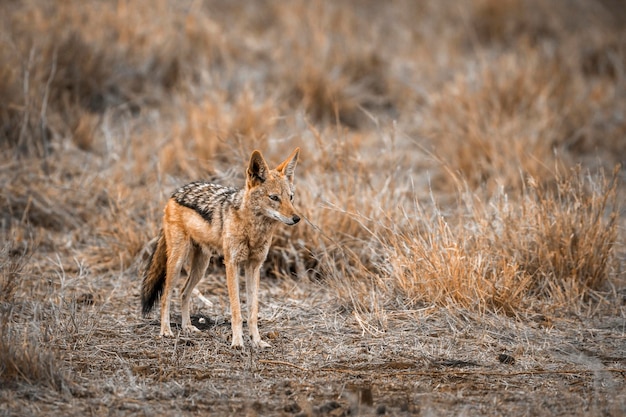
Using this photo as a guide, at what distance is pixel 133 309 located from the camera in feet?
19.4

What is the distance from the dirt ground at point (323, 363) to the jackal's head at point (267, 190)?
885 millimetres

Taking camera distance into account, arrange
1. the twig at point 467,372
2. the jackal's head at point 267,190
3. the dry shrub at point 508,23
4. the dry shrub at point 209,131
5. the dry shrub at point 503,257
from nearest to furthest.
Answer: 1. the twig at point 467,372
2. the jackal's head at point 267,190
3. the dry shrub at point 503,257
4. the dry shrub at point 209,131
5. the dry shrub at point 508,23

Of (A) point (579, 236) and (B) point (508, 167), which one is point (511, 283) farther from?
(B) point (508, 167)

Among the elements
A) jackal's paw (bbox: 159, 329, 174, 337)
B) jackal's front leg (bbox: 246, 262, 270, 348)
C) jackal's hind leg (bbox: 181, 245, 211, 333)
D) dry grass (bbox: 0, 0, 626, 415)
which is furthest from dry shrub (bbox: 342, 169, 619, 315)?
jackal's paw (bbox: 159, 329, 174, 337)

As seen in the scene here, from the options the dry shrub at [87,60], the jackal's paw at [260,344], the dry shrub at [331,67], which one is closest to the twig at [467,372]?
the jackal's paw at [260,344]

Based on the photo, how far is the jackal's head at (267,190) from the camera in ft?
16.2

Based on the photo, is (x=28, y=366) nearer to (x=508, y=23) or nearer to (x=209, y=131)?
(x=209, y=131)

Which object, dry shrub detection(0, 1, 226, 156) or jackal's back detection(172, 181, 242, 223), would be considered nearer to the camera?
jackal's back detection(172, 181, 242, 223)

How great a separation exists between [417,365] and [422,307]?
948mm

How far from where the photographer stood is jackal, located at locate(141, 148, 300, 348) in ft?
16.5

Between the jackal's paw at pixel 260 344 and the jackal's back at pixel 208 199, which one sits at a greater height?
the jackal's back at pixel 208 199

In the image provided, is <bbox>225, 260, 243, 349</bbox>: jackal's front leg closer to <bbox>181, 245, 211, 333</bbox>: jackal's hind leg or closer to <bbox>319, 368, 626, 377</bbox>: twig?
<bbox>181, 245, 211, 333</bbox>: jackal's hind leg

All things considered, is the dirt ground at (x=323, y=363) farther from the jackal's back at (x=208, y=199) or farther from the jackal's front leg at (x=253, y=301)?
the jackal's back at (x=208, y=199)

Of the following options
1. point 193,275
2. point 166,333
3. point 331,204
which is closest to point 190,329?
point 166,333
